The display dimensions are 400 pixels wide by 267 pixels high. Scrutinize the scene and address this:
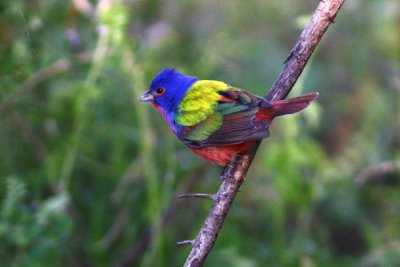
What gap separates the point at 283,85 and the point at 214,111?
2.39 ft

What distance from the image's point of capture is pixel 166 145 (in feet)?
18.5

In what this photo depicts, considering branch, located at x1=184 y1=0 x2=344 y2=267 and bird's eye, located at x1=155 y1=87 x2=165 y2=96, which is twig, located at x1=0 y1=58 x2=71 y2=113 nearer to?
bird's eye, located at x1=155 y1=87 x2=165 y2=96

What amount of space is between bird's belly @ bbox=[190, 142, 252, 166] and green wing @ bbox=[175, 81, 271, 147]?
23 millimetres

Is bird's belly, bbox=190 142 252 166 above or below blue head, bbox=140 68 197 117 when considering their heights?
below

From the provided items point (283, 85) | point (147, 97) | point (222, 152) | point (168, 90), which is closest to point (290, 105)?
point (283, 85)

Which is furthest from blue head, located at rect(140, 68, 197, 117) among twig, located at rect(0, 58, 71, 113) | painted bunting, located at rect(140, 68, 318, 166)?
twig, located at rect(0, 58, 71, 113)

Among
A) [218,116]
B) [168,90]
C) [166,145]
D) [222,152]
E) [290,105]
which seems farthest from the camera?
[166,145]

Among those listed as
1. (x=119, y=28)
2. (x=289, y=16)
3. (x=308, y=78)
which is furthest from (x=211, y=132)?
(x=289, y=16)

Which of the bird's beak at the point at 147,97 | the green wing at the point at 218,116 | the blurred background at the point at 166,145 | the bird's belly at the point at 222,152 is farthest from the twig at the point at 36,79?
the bird's belly at the point at 222,152

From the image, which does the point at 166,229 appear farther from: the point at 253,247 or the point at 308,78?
the point at 308,78

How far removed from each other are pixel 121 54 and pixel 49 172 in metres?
0.87

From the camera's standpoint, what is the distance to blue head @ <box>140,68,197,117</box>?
4383 mm

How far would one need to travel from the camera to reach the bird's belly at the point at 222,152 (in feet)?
12.8

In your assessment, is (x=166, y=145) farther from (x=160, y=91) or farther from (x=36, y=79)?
(x=160, y=91)
